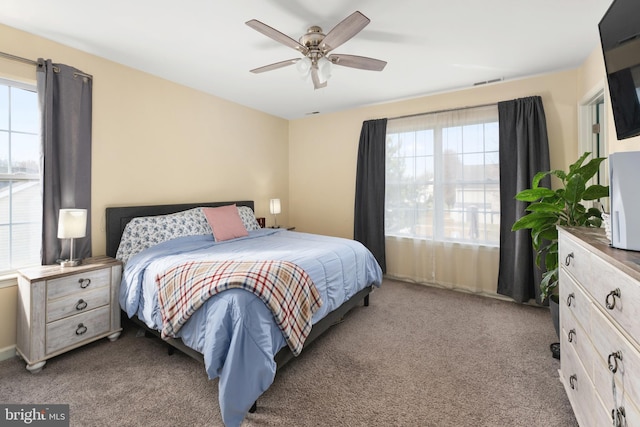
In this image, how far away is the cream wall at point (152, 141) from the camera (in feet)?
7.61

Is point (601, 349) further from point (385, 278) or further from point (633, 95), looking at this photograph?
point (385, 278)

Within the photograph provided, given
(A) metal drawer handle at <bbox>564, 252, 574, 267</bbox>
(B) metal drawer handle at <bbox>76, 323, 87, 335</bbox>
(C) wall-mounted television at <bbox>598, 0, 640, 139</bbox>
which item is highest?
(C) wall-mounted television at <bbox>598, 0, 640, 139</bbox>

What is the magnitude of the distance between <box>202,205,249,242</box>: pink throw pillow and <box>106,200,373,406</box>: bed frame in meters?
0.36

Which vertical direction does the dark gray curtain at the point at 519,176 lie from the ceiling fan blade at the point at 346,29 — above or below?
below

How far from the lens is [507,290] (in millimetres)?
3221

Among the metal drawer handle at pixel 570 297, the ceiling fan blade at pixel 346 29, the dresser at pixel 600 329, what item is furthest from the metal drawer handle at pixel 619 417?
the ceiling fan blade at pixel 346 29

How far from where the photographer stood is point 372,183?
13.3 ft

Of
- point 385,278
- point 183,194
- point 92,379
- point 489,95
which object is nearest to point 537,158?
point 489,95

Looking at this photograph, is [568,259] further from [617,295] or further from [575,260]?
[617,295]

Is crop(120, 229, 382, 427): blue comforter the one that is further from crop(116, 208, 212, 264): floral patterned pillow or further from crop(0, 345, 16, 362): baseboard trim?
crop(0, 345, 16, 362): baseboard trim

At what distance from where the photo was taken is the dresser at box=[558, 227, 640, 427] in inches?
34.5

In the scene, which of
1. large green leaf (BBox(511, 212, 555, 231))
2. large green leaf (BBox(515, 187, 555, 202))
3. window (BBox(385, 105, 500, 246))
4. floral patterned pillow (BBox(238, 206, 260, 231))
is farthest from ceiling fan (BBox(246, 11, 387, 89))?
floral patterned pillow (BBox(238, 206, 260, 231))

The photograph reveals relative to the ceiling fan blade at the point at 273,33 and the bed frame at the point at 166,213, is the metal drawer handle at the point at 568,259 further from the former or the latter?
the ceiling fan blade at the point at 273,33

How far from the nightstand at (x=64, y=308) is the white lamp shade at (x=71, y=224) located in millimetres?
257
